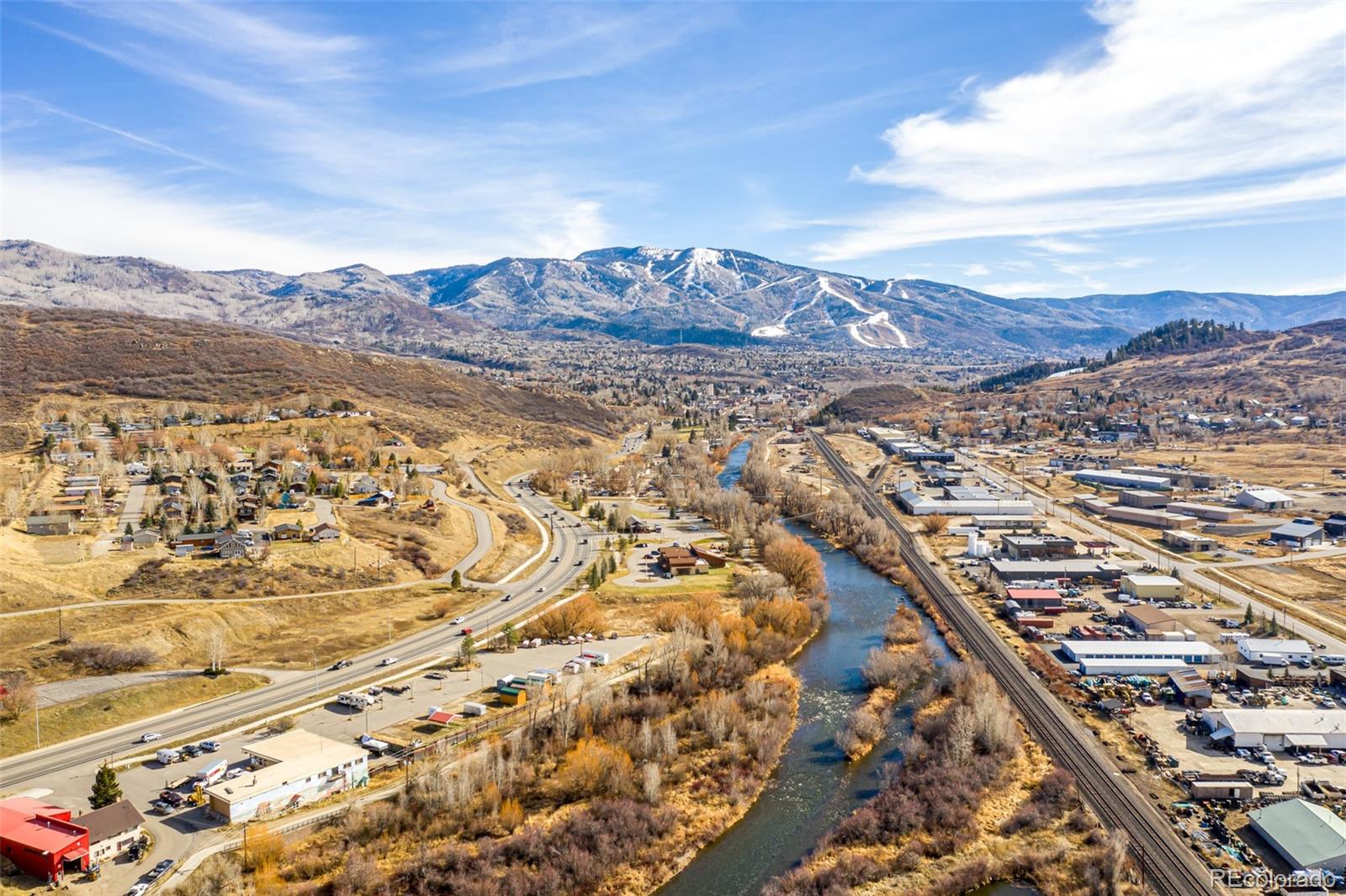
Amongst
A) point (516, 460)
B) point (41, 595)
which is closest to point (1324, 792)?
point (41, 595)

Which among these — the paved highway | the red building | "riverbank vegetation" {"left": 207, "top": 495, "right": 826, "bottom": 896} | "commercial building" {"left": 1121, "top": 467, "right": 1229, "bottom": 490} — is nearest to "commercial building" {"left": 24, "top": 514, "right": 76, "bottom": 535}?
the paved highway

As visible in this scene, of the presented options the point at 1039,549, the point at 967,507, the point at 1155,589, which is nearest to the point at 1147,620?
the point at 1155,589

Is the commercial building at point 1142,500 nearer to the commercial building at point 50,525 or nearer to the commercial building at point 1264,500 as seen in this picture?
the commercial building at point 1264,500

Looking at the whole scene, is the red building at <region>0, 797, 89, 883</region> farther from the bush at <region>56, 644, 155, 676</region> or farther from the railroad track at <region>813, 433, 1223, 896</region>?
the railroad track at <region>813, 433, 1223, 896</region>

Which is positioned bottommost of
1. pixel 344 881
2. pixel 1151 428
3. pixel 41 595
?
pixel 344 881

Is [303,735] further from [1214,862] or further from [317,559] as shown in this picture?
[1214,862]

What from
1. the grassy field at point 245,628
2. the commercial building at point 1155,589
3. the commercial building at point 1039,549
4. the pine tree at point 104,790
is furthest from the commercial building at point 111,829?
the commercial building at point 1039,549
